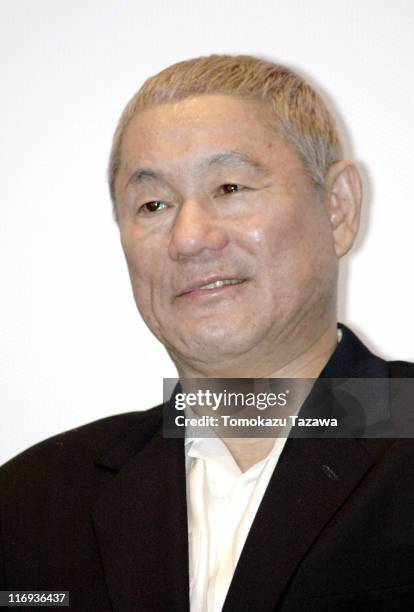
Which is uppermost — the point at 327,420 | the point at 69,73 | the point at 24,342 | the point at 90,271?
the point at 69,73

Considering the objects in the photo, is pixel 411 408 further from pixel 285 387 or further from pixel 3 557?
pixel 3 557

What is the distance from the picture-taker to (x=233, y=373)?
1.35m

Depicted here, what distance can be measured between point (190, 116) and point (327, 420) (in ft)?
1.54

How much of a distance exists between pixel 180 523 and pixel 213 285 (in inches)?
13.1

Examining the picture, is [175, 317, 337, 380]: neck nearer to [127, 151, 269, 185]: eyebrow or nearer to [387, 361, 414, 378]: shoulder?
[387, 361, 414, 378]: shoulder

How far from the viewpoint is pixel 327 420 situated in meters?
1.29

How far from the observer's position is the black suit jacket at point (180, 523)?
44.9 inches

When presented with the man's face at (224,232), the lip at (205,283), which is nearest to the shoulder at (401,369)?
the man's face at (224,232)

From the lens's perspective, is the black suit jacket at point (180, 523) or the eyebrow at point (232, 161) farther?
the eyebrow at point (232, 161)

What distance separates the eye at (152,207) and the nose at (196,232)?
0.07 m

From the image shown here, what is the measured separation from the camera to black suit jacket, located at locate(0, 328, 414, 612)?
3.74 ft

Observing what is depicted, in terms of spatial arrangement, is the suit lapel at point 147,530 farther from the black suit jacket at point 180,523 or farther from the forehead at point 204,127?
the forehead at point 204,127

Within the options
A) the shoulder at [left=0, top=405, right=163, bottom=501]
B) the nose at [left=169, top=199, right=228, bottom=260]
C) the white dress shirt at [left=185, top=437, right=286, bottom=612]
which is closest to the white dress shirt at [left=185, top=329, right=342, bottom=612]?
the white dress shirt at [left=185, top=437, right=286, bottom=612]

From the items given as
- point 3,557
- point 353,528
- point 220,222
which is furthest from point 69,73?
point 353,528
